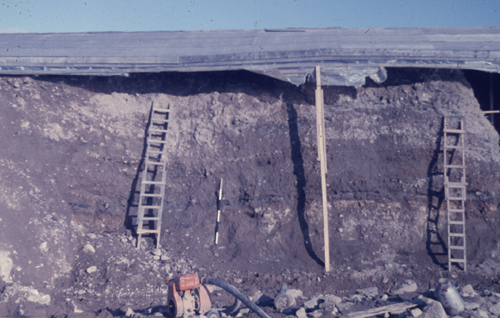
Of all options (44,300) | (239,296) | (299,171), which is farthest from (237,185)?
(44,300)

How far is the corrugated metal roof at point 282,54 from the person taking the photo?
6.22m

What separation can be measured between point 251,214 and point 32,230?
387cm

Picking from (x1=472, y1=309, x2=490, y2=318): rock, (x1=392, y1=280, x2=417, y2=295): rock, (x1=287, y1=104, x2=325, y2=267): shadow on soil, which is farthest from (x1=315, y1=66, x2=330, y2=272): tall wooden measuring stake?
(x1=472, y1=309, x2=490, y2=318): rock

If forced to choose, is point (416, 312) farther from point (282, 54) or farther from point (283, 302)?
point (282, 54)

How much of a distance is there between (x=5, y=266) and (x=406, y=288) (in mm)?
6379

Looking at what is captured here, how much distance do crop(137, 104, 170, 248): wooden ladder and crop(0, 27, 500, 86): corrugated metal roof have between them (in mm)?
1120

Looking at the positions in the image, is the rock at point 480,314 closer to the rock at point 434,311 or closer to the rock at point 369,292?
the rock at point 434,311

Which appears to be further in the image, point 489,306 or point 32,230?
point 32,230

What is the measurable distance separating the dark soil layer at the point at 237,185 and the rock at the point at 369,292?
24cm

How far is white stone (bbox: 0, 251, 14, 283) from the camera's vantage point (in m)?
5.49

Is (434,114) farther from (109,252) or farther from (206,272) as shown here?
(109,252)

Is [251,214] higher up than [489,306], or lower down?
higher up

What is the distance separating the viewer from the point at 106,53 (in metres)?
7.21

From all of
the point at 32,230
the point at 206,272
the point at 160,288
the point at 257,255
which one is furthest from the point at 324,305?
the point at 32,230
